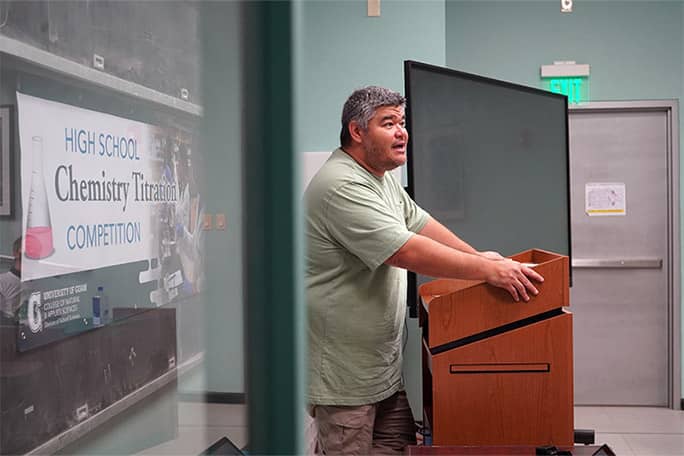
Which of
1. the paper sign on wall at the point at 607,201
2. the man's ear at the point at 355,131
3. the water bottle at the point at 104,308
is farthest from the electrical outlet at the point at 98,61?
the paper sign on wall at the point at 607,201

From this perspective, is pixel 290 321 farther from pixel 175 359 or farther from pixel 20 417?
pixel 20 417

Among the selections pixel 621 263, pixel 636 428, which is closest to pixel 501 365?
pixel 636 428

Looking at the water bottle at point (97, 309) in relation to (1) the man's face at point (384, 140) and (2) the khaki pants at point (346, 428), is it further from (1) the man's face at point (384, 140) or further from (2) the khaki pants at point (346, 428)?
(1) the man's face at point (384, 140)

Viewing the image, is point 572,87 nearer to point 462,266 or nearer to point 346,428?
point 462,266

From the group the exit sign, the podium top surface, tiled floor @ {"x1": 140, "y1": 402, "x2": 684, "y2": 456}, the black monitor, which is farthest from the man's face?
the exit sign

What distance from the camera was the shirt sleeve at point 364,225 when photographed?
200 cm

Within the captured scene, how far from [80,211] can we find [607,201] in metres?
4.03

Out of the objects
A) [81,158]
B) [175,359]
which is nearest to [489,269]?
[81,158]

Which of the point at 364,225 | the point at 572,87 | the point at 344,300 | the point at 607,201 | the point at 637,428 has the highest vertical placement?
the point at 572,87

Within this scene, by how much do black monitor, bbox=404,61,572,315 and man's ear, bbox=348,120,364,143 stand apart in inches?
14.0

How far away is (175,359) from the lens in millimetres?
397

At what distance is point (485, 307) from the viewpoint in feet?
6.38

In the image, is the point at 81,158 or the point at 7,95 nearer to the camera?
the point at 7,95

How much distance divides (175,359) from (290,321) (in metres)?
0.12
